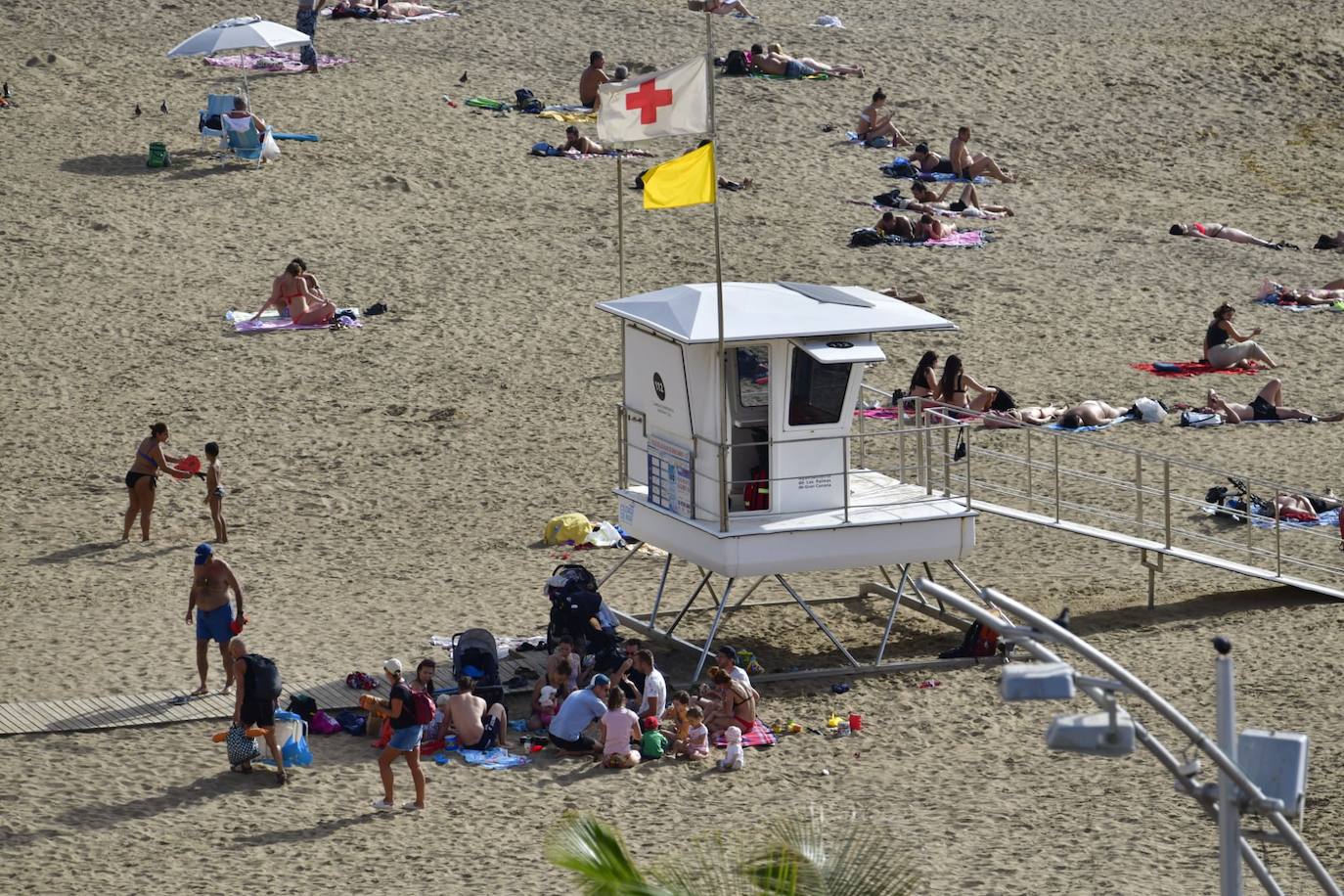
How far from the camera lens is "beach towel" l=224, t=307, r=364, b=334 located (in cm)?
2567

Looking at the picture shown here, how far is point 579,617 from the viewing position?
16688 mm

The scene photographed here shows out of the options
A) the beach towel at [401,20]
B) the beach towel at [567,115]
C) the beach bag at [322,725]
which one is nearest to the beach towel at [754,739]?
the beach bag at [322,725]

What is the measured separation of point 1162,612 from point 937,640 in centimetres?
209

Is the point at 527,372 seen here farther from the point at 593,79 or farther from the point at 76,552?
the point at 593,79

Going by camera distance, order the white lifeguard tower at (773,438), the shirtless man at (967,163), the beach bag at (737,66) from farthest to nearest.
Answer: the beach bag at (737,66) → the shirtless man at (967,163) → the white lifeguard tower at (773,438)

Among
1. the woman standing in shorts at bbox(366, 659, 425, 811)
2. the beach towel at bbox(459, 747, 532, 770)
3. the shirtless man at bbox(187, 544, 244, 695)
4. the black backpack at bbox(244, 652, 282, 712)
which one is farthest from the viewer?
the shirtless man at bbox(187, 544, 244, 695)

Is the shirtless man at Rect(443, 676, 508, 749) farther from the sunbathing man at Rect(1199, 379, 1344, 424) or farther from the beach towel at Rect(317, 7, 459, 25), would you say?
the beach towel at Rect(317, 7, 459, 25)

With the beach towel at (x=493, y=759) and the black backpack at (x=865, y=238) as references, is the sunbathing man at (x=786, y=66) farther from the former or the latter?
the beach towel at (x=493, y=759)

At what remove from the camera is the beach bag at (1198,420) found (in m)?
23.7

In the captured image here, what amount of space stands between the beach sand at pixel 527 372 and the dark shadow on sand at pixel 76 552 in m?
0.04

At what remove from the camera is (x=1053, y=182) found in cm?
3312

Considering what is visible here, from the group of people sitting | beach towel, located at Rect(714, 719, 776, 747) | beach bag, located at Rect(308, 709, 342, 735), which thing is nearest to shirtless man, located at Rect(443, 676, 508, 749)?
the group of people sitting

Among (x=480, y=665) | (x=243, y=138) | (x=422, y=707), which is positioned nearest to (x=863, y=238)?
(x=243, y=138)

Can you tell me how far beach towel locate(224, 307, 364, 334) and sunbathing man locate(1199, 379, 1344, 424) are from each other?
10.4 metres
